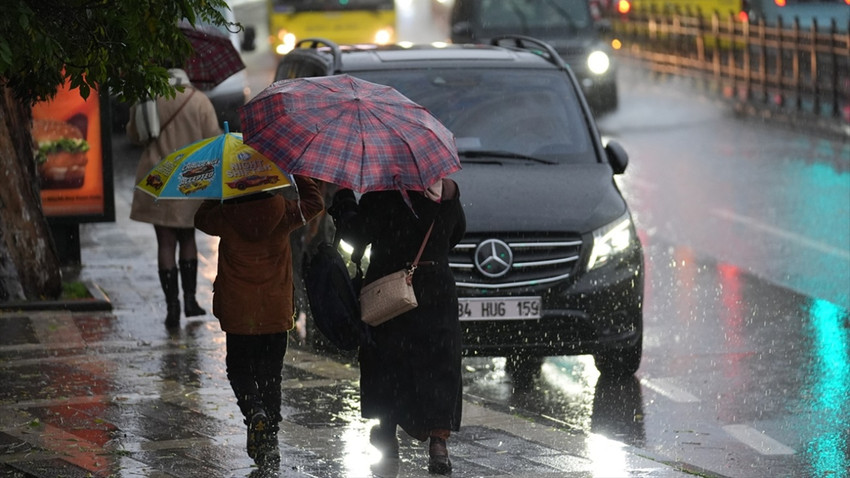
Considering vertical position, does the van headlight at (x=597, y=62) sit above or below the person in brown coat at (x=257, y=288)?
below

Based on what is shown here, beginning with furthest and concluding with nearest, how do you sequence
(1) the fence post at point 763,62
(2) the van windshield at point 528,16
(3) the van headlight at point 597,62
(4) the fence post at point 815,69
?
(1) the fence post at point 763,62
(2) the van windshield at point 528,16
(4) the fence post at point 815,69
(3) the van headlight at point 597,62

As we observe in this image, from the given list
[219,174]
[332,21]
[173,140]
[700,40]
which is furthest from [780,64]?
[219,174]

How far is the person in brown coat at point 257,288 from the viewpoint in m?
6.43

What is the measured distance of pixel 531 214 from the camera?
843 cm

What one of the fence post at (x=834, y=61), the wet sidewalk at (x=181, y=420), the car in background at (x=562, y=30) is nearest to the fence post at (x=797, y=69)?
the fence post at (x=834, y=61)

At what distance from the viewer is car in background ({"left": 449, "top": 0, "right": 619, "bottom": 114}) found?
72.7 feet

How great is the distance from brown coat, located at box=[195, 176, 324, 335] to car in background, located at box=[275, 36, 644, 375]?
181cm

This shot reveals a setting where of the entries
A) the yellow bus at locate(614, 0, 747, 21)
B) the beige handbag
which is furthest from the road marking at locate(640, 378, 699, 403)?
the yellow bus at locate(614, 0, 747, 21)

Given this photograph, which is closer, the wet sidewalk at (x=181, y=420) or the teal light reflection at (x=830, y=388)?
the wet sidewalk at (x=181, y=420)

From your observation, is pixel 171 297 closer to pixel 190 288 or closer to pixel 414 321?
pixel 190 288

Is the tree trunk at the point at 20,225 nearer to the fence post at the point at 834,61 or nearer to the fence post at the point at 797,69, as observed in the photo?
the fence post at the point at 834,61

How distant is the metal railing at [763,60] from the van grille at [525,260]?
13.6 metres

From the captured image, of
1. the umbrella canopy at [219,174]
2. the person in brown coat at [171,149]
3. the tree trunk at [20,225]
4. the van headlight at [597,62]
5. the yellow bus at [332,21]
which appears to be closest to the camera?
the umbrella canopy at [219,174]

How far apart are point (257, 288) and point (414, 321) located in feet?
2.21
